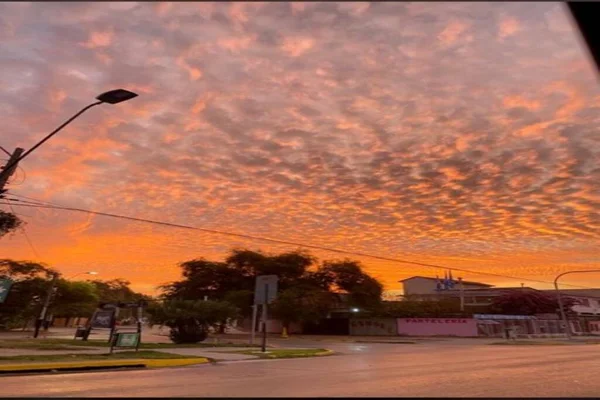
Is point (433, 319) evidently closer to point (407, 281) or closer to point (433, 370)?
point (433, 370)

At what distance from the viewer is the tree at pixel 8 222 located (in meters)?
22.7

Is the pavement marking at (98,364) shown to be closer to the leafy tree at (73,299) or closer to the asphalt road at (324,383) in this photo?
the asphalt road at (324,383)

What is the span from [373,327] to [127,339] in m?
42.1

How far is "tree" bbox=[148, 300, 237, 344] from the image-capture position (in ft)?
95.9

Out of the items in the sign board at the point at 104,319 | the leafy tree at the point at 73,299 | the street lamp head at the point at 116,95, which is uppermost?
the leafy tree at the point at 73,299

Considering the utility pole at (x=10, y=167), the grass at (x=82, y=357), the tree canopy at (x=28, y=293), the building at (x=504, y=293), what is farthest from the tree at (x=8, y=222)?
the building at (x=504, y=293)

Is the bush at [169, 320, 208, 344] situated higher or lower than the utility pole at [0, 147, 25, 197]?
lower

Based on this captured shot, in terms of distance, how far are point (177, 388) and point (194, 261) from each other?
5311cm

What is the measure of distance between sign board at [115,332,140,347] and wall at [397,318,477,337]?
40.7 m

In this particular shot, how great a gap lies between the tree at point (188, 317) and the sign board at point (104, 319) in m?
5.24

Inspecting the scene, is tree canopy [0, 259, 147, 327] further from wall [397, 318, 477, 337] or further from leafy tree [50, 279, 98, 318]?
wall [397, 318, 477, 337]

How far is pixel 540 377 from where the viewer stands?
44.7 ft

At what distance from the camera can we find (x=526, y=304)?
65875 mm

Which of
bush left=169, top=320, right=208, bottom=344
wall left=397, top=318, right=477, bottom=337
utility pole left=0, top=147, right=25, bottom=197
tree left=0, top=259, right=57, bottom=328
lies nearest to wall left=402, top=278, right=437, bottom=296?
wall left=397, top=318, right=477, bottom=337
